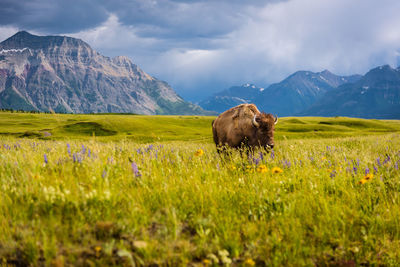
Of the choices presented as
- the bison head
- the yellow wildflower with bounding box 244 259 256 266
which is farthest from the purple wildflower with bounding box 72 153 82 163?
the bison head

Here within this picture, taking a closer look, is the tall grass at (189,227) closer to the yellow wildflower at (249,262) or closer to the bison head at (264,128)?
the yellow wildflower at (249,262)

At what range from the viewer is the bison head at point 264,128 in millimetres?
11469

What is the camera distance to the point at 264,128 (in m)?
11.6

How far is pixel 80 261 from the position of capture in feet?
9.78

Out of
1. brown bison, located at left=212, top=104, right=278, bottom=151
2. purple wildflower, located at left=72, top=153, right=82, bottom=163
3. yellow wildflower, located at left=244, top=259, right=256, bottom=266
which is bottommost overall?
yellow wildflower, located at left=244, top=259, right=256, bottom=266

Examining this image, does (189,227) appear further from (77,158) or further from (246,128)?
(246,128)

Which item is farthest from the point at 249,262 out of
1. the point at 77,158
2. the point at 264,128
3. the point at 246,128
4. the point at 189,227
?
the point at 246,128

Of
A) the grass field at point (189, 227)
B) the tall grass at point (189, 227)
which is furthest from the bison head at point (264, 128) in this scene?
the tall grass at point (189, 227)

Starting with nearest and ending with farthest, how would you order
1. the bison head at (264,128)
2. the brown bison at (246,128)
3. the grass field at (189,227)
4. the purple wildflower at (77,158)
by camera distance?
the grass field at (189,227) → the purple wildflower at (77,158) → the bison head at (264,128) → the brown bison at (246,128)

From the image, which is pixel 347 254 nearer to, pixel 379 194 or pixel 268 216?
pixel 268 216

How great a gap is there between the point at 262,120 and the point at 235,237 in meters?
8.81

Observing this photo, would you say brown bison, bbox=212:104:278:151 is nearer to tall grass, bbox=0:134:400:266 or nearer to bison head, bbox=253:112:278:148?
bison head, bbox=253:112:278:148

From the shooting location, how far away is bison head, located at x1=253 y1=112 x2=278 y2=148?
11.5 m

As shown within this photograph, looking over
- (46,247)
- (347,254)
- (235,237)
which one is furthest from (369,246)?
(46,247)
